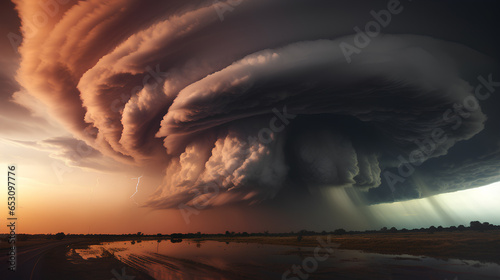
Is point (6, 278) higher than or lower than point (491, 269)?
higher

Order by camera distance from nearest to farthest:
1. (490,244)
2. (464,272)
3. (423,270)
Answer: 1. (464,272)
2. (423,270)
3. (490,244)

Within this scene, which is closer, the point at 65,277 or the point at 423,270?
the point at 65,277

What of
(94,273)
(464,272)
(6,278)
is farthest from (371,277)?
(6,278)

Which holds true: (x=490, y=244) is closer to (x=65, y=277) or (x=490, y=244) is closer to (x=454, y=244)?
(x=454, y=244)

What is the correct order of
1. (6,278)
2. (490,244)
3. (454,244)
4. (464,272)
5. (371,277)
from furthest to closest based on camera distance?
(454,244) < (490,244) < (464,272) < (371,277) < (6,278)

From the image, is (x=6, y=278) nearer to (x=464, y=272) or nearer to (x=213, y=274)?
(x=213, y=274)

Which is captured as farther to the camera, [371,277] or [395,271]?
[395,271]

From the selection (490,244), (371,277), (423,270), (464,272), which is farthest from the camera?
(490,244)

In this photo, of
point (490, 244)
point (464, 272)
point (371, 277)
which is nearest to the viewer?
point (371, 277)

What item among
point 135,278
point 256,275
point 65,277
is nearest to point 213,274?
point 256,275
